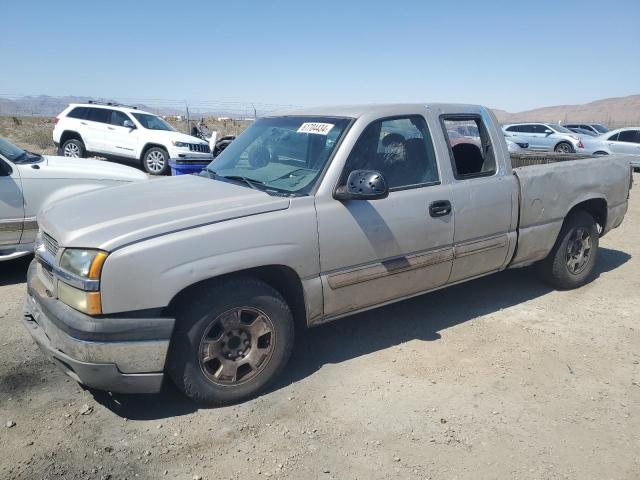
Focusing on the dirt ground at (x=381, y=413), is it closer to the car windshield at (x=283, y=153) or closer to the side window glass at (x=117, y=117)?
the car windshield at (x=283, y=153)

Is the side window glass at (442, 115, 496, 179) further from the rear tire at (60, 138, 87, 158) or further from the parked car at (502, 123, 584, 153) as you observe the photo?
the parked car at (502, 123, 584, 153)

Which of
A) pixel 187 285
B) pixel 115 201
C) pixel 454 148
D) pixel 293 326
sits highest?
pixel 454 148

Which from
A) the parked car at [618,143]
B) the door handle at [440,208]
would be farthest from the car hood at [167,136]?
the parked car at [618,143]

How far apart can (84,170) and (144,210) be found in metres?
3.15

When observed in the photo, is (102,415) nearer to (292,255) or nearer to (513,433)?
(292,255)

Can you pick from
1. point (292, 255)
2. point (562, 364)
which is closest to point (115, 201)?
point (292, 255)

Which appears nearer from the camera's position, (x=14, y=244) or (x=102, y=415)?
(x=102, y=415)

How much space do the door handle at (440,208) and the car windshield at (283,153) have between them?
89cm

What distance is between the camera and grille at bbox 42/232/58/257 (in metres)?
2.97

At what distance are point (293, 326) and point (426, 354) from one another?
3.86 ft

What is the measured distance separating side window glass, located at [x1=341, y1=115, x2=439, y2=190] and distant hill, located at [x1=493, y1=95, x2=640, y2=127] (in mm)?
120580

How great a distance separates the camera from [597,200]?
16.9 ft

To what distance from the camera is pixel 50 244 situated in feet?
10.1

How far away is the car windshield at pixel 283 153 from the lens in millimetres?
3426
